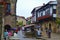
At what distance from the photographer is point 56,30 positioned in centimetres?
5141

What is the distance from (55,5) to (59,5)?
3085 mm

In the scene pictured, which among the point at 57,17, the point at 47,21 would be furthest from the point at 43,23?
the point at 57,17

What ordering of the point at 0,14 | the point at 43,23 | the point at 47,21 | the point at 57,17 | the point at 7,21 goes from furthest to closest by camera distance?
the point at 43,23 < the point at 47,21 < the point at 57,17 < the point at 7,21 < the point at 0,14

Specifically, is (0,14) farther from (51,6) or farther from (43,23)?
(43,23)

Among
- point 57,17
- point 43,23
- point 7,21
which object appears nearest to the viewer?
point 7,21

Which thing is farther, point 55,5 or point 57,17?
point 55,5

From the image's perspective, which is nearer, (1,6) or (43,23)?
(1,6)

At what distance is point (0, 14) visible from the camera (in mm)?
7137

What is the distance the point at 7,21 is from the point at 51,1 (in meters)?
16.9

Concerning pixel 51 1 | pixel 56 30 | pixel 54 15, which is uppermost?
pixel 51 1

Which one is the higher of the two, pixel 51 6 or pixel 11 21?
pixel 51 6

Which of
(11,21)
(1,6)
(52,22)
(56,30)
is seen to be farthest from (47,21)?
(1,6)

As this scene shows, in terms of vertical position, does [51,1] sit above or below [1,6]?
above

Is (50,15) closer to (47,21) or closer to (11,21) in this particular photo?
(47,21)
